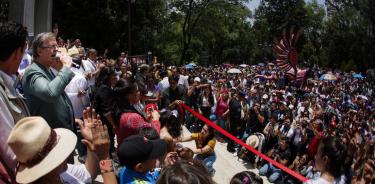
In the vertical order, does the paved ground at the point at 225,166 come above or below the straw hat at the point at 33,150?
below

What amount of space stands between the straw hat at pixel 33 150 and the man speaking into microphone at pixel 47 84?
99cm

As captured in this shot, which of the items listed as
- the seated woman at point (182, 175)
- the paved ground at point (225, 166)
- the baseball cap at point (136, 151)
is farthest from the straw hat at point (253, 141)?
the seated woman at point (182, 175)

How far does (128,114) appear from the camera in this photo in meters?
4.39

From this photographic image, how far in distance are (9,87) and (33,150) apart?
625 mm

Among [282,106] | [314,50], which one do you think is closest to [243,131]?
[282,106]

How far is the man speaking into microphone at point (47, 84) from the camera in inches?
128

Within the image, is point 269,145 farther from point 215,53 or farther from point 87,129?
point 215,53

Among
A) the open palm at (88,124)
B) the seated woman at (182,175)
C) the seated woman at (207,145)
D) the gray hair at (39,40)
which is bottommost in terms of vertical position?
the seated woman at (207,145)

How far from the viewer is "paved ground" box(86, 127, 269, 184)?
9.02m

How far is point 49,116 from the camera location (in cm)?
353

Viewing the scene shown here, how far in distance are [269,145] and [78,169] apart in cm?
885

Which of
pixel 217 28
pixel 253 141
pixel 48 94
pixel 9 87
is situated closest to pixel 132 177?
pixel 48 94

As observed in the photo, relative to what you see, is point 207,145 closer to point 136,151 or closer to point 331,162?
point 331,162

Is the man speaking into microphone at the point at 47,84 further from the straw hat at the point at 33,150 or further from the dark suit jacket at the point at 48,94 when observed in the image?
the straw hat at the point at 33,150
